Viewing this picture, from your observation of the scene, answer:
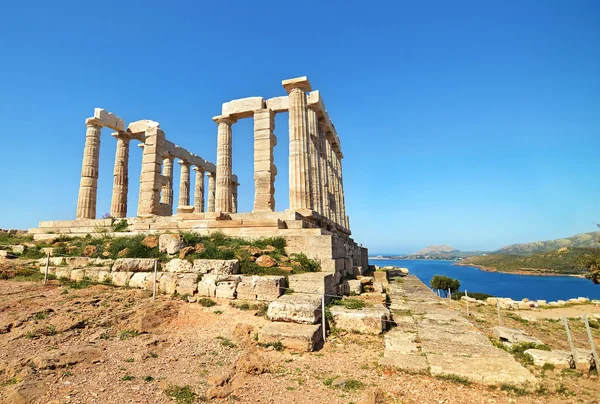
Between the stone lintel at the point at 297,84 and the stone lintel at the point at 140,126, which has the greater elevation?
the stone lintel at the point at 297,84

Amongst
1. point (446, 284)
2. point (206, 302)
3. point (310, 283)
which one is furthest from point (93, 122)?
point (446, 284)

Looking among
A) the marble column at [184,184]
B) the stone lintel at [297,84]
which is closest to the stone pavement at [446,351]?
the stone lintel at [297,84]

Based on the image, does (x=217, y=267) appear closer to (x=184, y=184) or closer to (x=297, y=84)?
(x=297, y=84)

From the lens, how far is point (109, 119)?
68.9 feet

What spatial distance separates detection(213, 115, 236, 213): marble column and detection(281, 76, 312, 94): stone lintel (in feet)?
13.9

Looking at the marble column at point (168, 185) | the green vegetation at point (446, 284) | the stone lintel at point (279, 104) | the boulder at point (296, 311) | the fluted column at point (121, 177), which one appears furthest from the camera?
the green vegetation at point (446, 284)

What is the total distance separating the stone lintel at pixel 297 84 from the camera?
56.2ft

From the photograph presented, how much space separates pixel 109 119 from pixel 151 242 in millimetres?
13278

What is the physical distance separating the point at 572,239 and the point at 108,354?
219117 millimetres

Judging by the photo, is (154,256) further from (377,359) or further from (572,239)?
(572,239)

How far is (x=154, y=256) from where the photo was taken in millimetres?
11461

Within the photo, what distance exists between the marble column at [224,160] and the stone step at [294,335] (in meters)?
13.1

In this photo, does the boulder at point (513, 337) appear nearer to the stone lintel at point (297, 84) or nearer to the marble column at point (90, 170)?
the stone lintel at point (297, 84)

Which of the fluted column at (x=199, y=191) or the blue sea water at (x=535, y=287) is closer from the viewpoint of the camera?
the fluted column at (x=199, y=191)
